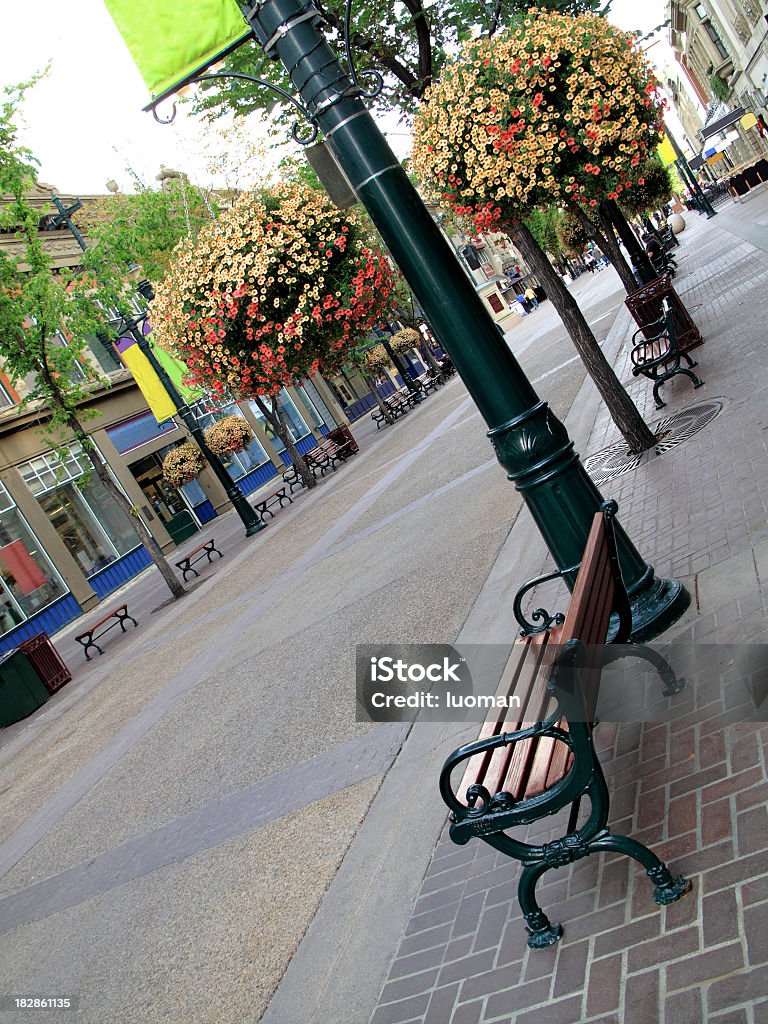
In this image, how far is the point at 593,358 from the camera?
8.83 meters

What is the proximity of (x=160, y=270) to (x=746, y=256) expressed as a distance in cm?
1492

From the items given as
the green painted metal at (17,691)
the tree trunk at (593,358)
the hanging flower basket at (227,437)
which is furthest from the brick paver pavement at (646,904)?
the hanging flower basket at (227,437)

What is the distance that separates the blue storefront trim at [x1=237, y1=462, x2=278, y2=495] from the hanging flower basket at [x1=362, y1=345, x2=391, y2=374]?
6137 mm

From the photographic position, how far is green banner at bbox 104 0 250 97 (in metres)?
4.34

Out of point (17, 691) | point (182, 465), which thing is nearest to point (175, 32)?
point (17, 691)

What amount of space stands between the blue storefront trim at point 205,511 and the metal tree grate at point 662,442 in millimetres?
23903

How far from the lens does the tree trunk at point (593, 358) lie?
873 cm

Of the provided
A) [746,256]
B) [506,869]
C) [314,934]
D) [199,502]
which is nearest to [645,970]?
[506,869]

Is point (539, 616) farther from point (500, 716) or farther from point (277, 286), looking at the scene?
point (277, 286)

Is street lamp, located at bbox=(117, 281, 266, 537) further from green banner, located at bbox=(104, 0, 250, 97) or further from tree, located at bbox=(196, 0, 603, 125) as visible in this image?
green banner, located at bbox=(104, 0, 250, 97)

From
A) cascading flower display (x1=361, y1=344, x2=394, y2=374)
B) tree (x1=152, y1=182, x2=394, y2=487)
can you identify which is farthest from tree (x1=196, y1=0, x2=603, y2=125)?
cascading flower display (x1=361, y1=344, x2=394, y2=374)

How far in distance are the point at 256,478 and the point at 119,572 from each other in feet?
32.4

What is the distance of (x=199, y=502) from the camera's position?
32062 mm

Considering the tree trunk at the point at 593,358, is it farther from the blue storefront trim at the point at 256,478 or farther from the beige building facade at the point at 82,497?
the blue storefront trim at the point at 256,478
